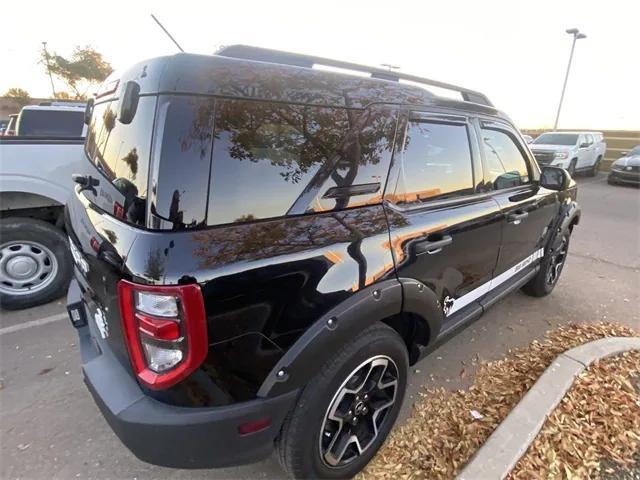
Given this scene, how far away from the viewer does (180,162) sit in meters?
1.30

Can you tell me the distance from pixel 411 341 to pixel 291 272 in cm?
116

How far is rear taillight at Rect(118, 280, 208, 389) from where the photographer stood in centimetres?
129

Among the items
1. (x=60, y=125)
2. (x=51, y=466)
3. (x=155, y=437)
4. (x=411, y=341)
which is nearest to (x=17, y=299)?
(x=51, y=466)

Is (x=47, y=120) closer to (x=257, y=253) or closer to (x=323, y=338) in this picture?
(x=257, y=253)

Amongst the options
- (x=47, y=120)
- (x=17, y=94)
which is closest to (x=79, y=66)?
(x=17, y=94)

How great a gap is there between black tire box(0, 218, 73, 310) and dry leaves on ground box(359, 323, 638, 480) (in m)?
3.39

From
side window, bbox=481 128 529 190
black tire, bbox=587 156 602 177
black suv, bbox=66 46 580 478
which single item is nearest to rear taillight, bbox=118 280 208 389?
black suv, bbox=66 46 580 478

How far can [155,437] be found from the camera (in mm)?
1421

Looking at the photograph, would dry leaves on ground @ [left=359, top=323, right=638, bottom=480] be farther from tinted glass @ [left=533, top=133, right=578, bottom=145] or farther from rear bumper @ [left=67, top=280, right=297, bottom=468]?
tinted glass @ [left=533, top=133, right=578, bottom=145]

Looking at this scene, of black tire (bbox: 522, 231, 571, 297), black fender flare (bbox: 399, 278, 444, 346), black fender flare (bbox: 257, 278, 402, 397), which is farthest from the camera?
black tire (bbox: 522, 231, 571, 297)

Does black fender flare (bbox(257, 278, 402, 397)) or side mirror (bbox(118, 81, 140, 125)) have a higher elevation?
side mirror (bbox(118, 81, 140, 125))

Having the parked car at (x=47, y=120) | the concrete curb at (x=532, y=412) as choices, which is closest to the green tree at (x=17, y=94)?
the parked car at (x=47, y=120)

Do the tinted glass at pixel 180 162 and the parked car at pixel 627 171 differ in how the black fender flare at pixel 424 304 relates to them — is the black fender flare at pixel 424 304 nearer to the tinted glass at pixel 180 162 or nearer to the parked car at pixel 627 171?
the tinted glass at pixel 180 162

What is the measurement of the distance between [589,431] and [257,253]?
224 cm
